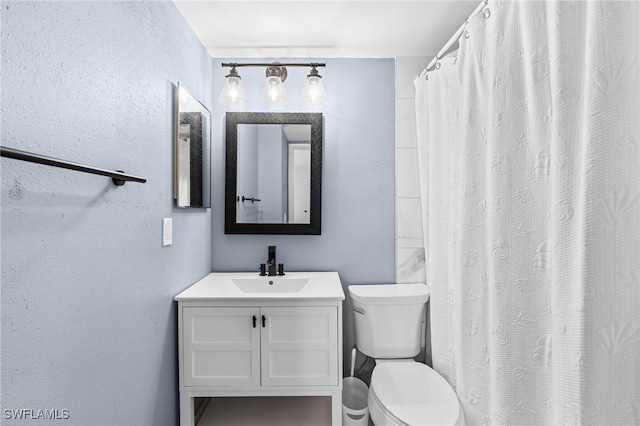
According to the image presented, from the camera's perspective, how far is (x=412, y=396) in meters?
1.49

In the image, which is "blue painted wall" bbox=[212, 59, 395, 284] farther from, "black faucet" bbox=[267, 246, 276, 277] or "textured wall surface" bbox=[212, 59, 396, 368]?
"black faucet" bbox=[267, 246, 276, 277]

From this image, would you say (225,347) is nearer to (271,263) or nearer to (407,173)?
(271,263)

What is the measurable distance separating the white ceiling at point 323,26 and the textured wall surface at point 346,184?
0.38ft

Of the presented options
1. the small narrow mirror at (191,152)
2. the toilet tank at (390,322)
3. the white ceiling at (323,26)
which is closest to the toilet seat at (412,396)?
the toilet tank at (390,322)

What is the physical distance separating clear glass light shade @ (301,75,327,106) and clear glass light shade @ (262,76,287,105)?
0.13 metres

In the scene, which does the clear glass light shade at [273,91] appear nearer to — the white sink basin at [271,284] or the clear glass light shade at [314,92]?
the clear glass light shade at [314,92]

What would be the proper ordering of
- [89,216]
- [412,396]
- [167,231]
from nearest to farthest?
[89,216] < [167,231] < [412,396]

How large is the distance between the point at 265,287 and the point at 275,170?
69cm

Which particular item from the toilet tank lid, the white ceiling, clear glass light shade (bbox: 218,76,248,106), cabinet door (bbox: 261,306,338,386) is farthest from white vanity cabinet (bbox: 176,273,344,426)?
the white ceiling

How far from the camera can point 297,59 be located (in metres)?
2.04

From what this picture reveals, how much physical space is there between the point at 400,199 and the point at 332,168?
46cm

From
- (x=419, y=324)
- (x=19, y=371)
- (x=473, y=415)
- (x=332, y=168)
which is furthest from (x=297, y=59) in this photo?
(x=473, y=415)

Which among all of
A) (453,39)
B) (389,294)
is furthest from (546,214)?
(389,294)

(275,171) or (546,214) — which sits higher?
(275,171)
